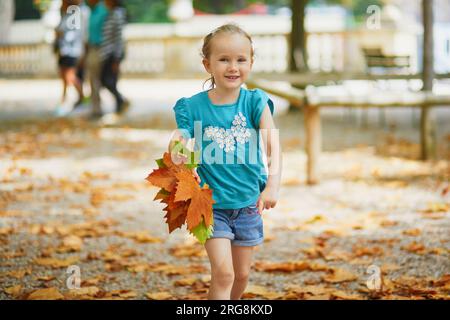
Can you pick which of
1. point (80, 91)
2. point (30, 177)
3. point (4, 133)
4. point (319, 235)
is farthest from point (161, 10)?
point (319, 235)

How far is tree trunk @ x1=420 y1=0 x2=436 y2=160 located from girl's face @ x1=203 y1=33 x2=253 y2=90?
6166 mm

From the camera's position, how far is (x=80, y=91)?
597 inches

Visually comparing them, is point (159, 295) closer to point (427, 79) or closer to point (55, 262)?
point (55, 262)

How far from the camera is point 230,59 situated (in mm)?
3205

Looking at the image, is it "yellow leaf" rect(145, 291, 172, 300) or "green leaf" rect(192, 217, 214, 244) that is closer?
"green leaf" rect(192, 217, 214, 244)

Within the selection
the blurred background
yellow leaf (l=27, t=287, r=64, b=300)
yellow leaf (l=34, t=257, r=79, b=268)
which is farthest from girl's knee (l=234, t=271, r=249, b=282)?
yellow leaf (l=34, t=257, r=79, b=268)

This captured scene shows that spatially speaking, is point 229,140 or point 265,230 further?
point 265,230

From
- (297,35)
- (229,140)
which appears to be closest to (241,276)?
(229,140)

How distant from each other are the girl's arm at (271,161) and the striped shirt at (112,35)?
10482 mm

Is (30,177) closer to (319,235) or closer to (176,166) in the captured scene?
(319,235)

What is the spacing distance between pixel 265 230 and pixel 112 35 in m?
8.08

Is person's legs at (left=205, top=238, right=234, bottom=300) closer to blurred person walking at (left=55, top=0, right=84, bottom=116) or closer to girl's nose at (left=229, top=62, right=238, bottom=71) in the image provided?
girl's nose at (left=229, top=62, right=238, bottom=71)

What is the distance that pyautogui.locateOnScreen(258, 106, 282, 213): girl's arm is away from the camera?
10.8 ft
